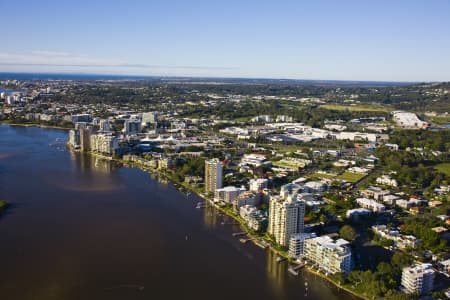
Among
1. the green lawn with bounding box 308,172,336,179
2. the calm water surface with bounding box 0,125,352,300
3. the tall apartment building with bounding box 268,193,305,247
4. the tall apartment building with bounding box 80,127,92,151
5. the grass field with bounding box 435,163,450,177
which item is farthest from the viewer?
the tall apartment building with bounding box 80,127,92,151

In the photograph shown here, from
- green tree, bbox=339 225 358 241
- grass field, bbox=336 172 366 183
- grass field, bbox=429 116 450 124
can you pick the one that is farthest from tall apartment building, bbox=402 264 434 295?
grass field, bbox=429 116 450 124

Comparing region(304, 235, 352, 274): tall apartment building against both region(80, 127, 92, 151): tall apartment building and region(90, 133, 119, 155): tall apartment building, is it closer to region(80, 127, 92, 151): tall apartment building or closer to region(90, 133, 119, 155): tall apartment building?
region(90, 133, 119, 155): tall apartment building

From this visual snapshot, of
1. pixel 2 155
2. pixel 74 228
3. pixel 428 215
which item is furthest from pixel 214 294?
pixel 2 155

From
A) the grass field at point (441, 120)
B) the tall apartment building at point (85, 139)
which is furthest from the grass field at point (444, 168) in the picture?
the tall apartment building at point (85, 139)

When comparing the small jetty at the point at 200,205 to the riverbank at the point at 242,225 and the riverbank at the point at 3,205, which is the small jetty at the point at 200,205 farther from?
the riverbank at the point at 3,205

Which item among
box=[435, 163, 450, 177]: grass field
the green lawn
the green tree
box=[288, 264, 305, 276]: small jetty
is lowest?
box=[288, 264, 305, 276]: small jetty

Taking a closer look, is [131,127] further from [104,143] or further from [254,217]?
[254,217]
